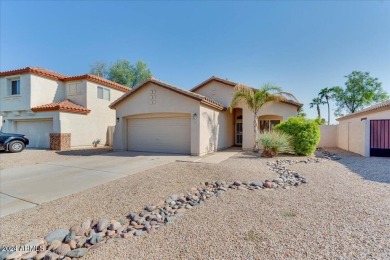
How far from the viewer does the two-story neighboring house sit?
15742 mm

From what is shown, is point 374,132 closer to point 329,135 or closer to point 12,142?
point 329,135

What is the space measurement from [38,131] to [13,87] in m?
4.78

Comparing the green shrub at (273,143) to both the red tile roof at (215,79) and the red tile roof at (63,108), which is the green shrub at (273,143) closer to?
the red tile roof at (215,79)

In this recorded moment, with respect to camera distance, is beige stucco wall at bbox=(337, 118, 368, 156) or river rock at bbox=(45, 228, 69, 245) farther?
beige stucco wall at bbox=(337, 118, 368, 156)

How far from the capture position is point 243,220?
3.93 metres

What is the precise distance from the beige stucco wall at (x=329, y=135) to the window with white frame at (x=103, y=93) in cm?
2197

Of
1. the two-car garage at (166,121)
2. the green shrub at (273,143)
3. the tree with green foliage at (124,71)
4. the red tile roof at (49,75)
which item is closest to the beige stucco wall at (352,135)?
the green shrub at (273,143)

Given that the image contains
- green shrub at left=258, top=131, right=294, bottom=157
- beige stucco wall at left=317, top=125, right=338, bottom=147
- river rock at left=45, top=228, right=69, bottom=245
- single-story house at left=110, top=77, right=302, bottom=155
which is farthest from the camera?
beige stucco wall at left=317, top=125, right=338, bottom=147

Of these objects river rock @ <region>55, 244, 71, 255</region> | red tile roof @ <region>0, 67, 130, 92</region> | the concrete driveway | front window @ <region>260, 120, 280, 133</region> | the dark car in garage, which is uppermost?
red tile roof @ <region>0, 67, 130, 92</region>

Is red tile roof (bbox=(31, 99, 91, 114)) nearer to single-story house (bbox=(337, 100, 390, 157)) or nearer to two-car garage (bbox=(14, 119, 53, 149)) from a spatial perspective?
two-car garage (bbox=(14, 119, 53, 149))

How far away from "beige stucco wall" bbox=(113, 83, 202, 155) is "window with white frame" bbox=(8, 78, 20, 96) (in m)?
10.3

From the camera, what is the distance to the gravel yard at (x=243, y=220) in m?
3.01

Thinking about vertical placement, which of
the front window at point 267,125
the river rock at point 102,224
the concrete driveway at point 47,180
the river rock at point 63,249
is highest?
the front window at point 267,125

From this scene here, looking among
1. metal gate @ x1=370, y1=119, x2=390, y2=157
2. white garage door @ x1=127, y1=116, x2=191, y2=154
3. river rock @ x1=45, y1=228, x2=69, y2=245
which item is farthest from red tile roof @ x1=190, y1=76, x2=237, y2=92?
river rock @ x1=45, y1=228, x2=69, y2=245
